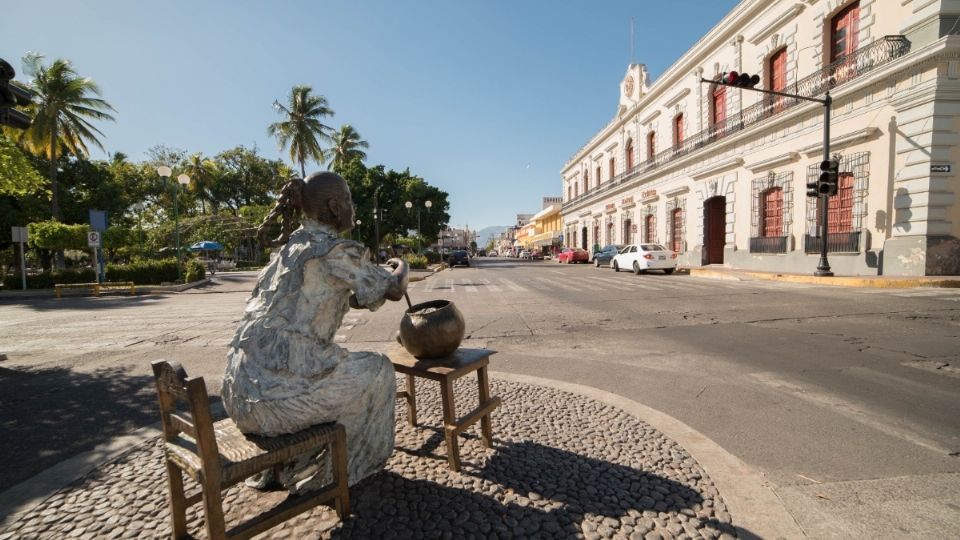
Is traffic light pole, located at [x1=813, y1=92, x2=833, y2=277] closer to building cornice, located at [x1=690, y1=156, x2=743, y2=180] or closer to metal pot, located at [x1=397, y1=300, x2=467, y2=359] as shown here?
building cornice, located at [x1=690, y1=156, x2=743, y2=180]

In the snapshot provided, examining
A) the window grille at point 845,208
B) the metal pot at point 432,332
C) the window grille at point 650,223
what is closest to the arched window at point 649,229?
the window grille at point 650,223

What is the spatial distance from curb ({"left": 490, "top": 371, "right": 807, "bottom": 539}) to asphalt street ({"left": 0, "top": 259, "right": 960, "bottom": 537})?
0.34 feet

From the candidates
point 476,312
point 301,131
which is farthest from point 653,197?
point 301,131

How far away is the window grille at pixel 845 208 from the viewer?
43.4 ft

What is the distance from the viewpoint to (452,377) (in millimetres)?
2352

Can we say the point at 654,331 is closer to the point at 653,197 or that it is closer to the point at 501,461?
the point at 501,461

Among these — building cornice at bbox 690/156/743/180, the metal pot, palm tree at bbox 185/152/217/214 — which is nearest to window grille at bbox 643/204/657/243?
building cornice at bbox 690/156/743/180

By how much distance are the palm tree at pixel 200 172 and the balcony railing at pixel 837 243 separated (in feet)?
148

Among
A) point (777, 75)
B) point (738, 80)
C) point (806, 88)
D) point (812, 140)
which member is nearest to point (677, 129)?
point (777, 75)

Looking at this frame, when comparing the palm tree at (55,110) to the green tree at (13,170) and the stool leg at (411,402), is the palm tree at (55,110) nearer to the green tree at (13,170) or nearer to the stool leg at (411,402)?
the green tree at (13,170)

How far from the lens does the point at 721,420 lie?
3209 mm

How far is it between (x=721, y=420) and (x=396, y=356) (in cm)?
246

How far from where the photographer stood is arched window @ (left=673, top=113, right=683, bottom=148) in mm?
24953

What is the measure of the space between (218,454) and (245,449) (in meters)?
0.18
